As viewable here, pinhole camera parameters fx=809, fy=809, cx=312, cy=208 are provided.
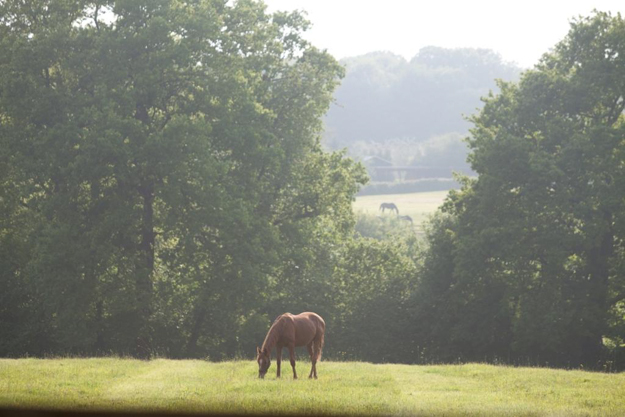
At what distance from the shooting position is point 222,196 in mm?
37781

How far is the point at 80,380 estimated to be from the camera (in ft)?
67.9

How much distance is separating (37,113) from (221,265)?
1108cm

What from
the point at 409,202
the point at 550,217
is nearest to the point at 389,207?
the point at 409,202

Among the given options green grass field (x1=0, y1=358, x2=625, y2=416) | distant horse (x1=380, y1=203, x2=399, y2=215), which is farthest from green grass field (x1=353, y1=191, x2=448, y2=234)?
green grass field (x1=0, y1=358, x2=625, y2=416)

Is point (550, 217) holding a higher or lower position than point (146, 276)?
higher

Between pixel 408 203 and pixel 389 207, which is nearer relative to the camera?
pixel 389 207

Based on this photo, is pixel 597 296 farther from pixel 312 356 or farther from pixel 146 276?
pixel 312 356

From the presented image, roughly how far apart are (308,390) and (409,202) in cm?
11886

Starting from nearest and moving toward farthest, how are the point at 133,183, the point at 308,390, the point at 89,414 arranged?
the point at 89,414 → the point at 308,390 → the point at 133,183

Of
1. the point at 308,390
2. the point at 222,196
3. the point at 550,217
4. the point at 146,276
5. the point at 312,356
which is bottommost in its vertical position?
the point at 308,390

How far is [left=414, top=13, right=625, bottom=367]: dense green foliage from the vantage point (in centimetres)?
3903

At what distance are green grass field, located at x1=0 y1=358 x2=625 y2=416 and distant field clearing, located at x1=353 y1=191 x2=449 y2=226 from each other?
90.9 m

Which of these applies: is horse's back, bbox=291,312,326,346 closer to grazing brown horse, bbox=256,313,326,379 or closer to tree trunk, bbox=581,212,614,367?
grazing brown horse, bbox=256,313,326,379

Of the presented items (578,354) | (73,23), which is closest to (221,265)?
(73,23)
